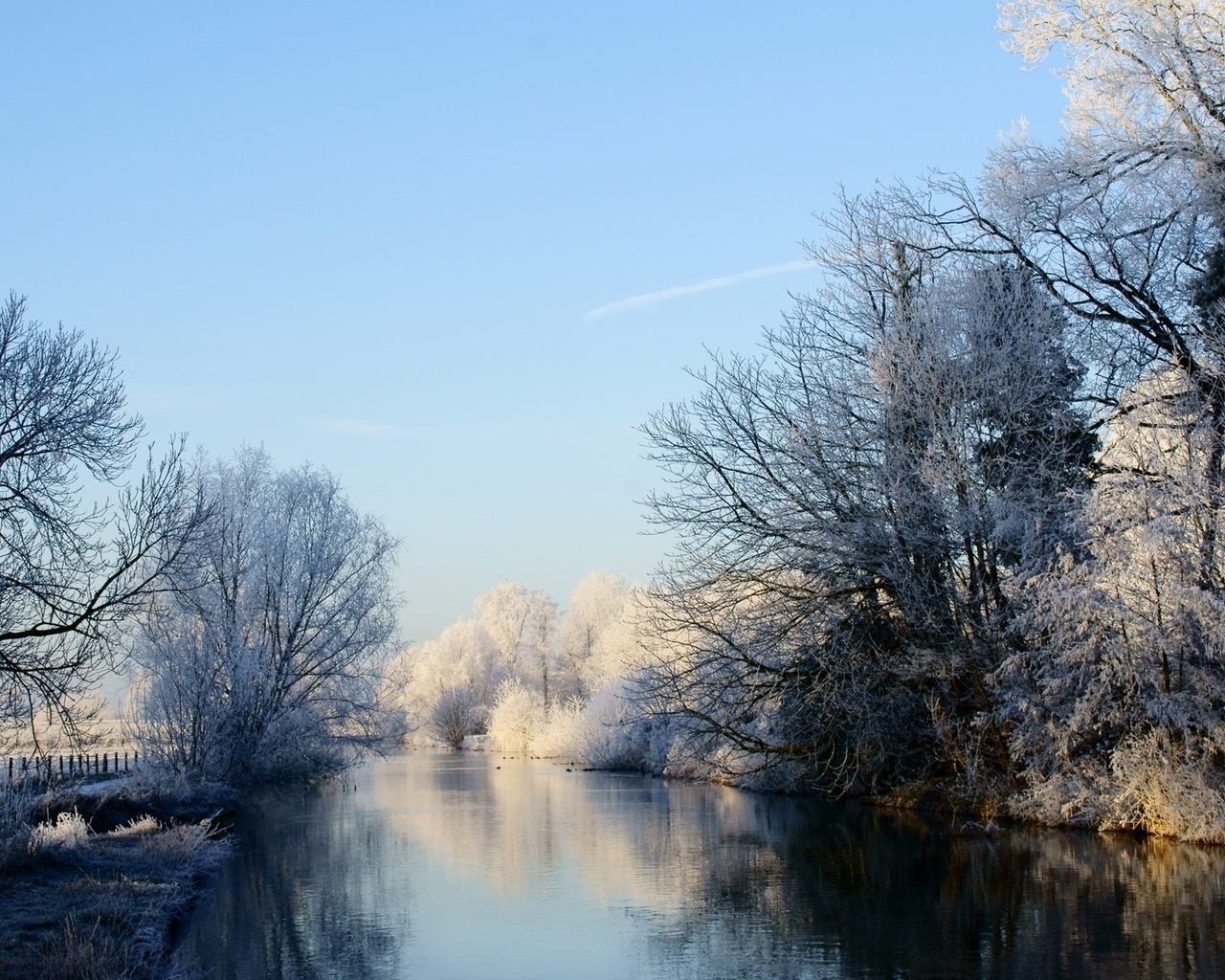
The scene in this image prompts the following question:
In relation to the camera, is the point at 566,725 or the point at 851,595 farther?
the point at 566,725

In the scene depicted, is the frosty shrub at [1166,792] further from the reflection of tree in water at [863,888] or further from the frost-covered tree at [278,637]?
the frost-covered tree at [278,637]

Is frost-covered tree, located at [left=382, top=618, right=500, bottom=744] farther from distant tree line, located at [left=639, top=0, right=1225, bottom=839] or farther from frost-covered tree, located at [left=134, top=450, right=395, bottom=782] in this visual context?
distant tree line, located at [left=639, top=0, right=1225, bottom=839]

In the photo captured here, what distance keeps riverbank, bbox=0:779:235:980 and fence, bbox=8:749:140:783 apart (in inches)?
26.2

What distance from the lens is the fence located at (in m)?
21.1

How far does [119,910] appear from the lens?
1366cm

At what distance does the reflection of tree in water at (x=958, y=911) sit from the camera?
471 inches

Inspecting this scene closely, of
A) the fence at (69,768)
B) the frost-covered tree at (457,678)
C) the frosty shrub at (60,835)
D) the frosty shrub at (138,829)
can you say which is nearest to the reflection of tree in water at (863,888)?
the frosty shrub at (138,829)

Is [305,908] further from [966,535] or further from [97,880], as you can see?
[966,535]

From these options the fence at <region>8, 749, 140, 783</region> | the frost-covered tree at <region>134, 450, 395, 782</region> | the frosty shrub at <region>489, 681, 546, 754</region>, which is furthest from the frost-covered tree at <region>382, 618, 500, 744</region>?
the frost-covered tree at <region>134, 450, 395, 782</region>

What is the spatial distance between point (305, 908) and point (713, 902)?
5.80 meters

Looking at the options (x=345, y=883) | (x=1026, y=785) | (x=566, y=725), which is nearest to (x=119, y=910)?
(x=345, y=883)

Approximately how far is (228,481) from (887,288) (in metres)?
22.9

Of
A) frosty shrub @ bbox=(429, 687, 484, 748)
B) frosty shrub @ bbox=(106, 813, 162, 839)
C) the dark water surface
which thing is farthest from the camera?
frosty shrub @ bbox=(429, 687, 484, 748)

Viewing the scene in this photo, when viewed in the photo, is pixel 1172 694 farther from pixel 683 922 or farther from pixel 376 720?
pixel 376 720
